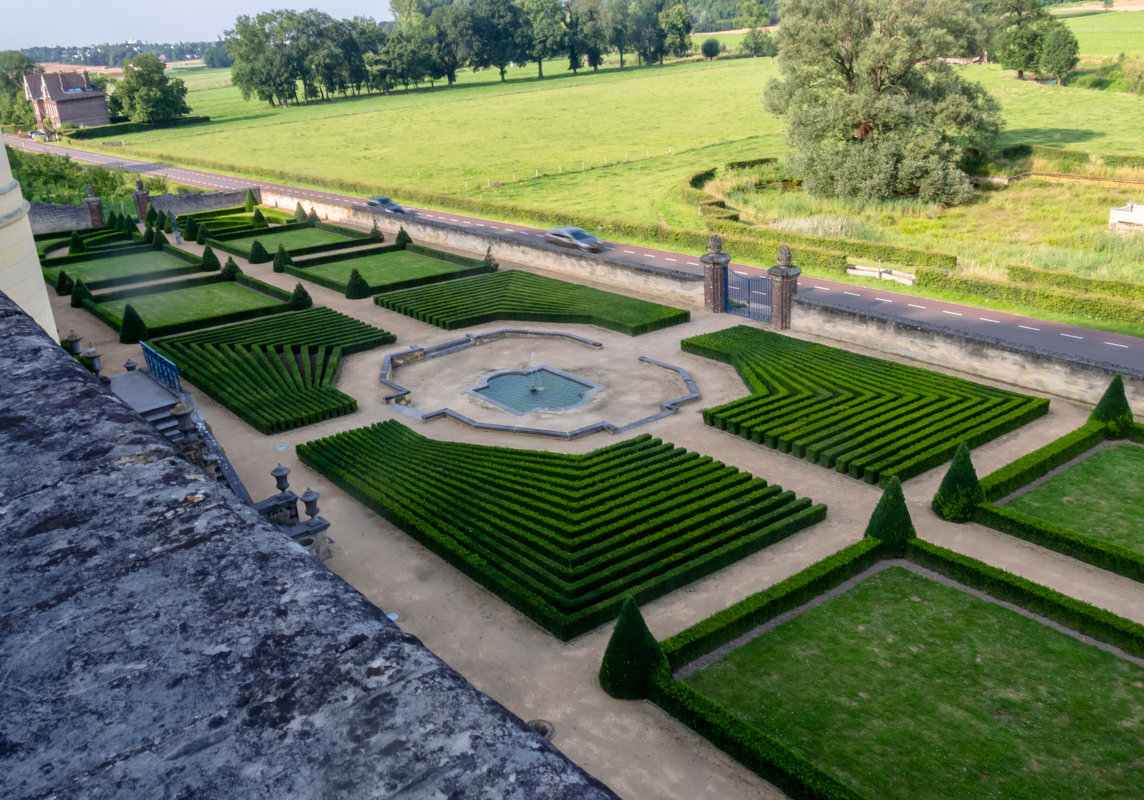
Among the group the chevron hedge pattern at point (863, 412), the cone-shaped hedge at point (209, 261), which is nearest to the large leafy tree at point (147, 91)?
the cone-shaped hedge at point (209, 261)

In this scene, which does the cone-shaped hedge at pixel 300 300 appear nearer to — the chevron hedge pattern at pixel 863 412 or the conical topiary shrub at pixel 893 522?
the chevron hedge pattern at pixel 863 412

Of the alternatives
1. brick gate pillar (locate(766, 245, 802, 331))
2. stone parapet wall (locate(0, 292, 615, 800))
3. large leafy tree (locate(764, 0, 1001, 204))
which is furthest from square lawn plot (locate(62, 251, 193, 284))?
stone parapet wall (locate(0, 292, 615, 800))

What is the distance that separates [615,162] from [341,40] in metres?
89.0

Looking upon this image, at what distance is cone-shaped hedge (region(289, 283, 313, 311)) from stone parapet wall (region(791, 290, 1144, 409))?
22.7 metres

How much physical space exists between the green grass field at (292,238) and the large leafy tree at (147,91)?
3593 inches

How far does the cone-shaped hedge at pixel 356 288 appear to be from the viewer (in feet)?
145

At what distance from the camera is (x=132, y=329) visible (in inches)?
1497

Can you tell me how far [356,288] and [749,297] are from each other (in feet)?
63.7

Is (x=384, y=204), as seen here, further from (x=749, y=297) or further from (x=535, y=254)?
(x=749, y=297)

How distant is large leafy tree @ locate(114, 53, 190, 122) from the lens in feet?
438

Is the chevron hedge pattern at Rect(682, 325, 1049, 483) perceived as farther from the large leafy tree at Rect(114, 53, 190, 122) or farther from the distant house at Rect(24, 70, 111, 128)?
the distant house at Rect(24, 70, 111, 128)

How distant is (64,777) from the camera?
3.37m

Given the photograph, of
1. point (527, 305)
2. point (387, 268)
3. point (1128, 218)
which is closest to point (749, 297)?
point (527, 305)

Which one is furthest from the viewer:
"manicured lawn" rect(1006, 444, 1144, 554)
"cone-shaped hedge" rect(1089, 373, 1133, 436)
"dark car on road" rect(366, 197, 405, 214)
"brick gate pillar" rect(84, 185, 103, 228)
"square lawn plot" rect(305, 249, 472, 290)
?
"dark car on road" rect(366, 197, 405, 214)
